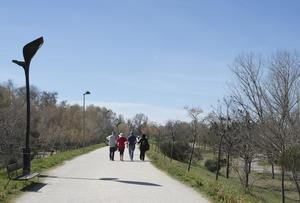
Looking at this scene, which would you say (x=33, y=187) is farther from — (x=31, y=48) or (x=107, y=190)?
(x=31, y=48)

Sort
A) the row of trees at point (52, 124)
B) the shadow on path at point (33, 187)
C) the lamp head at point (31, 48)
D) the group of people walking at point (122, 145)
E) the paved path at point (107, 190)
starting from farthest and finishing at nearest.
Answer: the row of trees at point (52, 124) → the group of people walking at point (122, 145) → the lamp head at point (31, 48) → the shadow on path at point (33, 187) → the paved path at point (107, 190)

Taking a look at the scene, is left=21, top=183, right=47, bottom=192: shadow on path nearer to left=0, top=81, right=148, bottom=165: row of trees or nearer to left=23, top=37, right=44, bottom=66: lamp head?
left=23, top=37, right=44, bottom=66: lamp head

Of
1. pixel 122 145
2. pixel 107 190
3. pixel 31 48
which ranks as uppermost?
pixel 31 48

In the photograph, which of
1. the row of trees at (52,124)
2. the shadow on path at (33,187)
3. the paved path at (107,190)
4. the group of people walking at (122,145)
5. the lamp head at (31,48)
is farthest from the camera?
the row of trees at (52,124)

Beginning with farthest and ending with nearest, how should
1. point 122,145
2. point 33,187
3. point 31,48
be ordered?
point 122,145 → point 31,48 → point 33,187

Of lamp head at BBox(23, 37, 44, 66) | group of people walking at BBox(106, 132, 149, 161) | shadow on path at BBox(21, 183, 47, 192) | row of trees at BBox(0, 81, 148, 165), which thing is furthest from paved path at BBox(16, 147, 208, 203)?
row of trees at BBox(0, 81, 148, 165)

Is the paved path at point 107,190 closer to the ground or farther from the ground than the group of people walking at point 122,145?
closer to the ground

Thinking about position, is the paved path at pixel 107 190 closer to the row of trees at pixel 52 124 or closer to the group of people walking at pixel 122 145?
the group of people walking at pixel 122 145

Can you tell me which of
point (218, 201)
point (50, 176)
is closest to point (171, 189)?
point (218, 201)

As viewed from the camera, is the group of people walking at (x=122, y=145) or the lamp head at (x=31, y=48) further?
the group of people walking at (x=122, y=145)

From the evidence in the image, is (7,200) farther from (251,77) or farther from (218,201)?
(251,77)

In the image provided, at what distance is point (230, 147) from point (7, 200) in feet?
58.3

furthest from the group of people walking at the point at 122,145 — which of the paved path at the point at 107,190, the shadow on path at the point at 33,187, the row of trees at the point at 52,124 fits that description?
the shadow on path at the point at 33,187

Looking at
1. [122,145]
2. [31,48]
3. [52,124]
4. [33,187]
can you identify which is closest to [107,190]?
[33,187]
